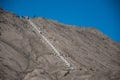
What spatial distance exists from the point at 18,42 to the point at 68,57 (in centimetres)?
2037

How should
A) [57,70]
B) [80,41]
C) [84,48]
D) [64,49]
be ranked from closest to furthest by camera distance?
[57,70]
[64,49]
[84,48]
[80,41]

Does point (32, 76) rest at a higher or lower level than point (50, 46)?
lower

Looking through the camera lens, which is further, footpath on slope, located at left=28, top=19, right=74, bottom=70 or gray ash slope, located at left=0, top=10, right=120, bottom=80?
footpath on slope, located at left=28, top=19, right=74, bottom=70

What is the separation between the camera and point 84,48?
82.6 m

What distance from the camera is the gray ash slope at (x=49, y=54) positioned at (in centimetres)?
5044

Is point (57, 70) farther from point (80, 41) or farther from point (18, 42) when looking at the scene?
point (80, 41)

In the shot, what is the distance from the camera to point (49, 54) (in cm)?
6806

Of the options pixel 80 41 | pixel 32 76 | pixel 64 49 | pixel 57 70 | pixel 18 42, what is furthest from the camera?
pixel 80 41

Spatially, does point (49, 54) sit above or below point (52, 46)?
below

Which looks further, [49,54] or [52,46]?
[52,46]

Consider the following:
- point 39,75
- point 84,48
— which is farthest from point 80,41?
point 39,75

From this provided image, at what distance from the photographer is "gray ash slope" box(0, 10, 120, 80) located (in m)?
50.4

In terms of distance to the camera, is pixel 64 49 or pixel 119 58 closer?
pixel 64 49

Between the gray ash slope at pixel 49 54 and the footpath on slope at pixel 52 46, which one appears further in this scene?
the footpath on slope at pixel 52 46
